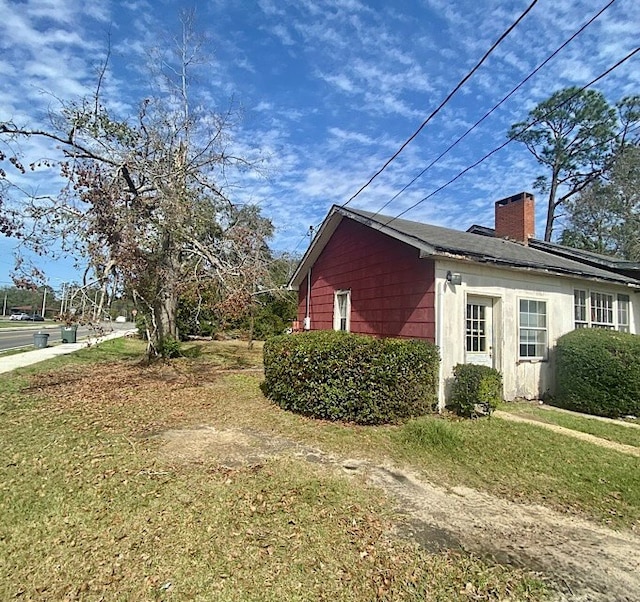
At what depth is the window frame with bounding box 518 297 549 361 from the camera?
8438 millimetres

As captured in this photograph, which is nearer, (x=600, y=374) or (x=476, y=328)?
(x=600, y=374)

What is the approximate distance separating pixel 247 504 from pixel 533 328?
7.47 m

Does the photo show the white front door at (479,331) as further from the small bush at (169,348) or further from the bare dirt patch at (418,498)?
the small bush at (169,348)

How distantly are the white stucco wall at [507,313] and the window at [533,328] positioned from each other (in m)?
0.12

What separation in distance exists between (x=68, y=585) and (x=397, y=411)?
4908 mm

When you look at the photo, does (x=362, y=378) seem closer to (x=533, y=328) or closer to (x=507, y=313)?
(x=507, y=313)

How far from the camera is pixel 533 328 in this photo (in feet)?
28.3

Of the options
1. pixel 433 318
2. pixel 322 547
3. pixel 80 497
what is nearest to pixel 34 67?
pixel 80 497

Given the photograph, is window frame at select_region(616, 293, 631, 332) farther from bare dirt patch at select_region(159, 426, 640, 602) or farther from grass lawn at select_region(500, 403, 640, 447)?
bare dirt patch at select_region(159, 426, 640, 602)

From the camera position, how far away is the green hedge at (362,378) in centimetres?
636

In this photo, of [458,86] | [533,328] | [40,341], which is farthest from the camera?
[40,341]

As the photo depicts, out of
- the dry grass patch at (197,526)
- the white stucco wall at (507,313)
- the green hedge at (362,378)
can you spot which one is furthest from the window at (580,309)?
the dry grass patch at (197,526)

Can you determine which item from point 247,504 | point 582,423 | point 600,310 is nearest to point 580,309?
point 600,310

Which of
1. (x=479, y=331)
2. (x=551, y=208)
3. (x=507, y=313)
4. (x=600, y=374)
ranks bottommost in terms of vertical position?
(x=600, y=374)
